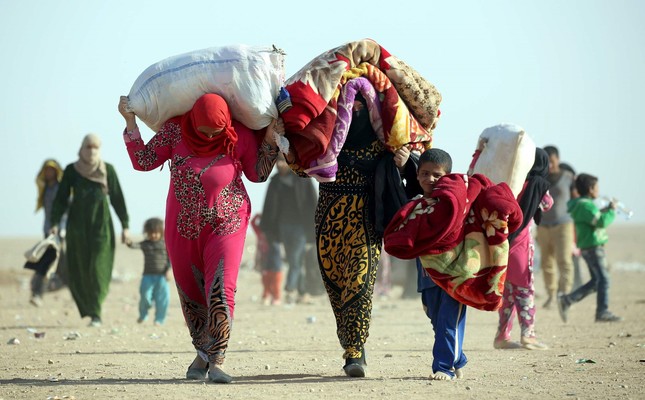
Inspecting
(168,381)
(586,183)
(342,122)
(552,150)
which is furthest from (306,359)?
(552,150)

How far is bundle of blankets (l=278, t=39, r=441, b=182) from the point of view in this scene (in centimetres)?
762

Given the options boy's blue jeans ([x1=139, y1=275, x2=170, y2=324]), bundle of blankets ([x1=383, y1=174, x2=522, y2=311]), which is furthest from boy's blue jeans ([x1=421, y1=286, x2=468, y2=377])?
boy's blue jeans ([x1=139, y1=275, x2=170, y2=324])

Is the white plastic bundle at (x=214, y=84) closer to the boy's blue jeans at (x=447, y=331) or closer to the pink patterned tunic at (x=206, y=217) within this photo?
the pink patterned tunic at (x=206, y=217)

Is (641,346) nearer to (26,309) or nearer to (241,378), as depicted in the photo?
Answer: (241,378)

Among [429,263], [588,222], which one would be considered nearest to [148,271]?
[588,222]

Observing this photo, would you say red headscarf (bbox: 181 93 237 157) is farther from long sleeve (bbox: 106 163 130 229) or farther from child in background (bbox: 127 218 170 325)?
child in background (bbox: 127 218 170 325)

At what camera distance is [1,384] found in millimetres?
7715

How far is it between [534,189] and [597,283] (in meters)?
4.18

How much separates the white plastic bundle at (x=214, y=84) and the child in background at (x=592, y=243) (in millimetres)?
6854

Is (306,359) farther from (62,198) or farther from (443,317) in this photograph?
(62,198)

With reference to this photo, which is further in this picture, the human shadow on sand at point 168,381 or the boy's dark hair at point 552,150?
the boy's dark hair at point 552,150

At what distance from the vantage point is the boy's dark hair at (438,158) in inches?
293

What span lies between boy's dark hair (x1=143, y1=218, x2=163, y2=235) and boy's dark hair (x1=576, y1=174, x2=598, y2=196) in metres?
5.11

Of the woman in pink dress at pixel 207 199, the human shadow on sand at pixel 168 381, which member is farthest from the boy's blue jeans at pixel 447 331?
the woman in pink dress at pixel 207 199
